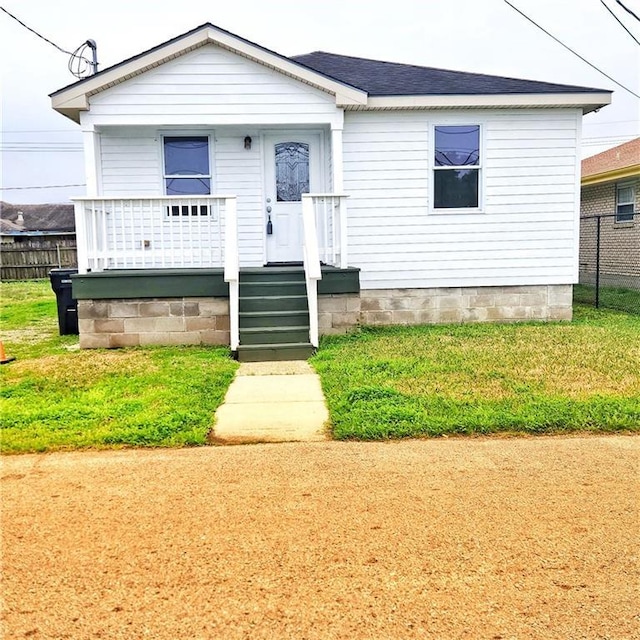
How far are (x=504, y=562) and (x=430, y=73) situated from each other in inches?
420

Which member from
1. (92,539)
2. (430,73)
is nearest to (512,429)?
(92,539)

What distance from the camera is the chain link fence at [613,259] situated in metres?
16.7

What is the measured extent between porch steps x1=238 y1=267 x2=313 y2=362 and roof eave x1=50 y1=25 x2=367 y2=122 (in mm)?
2841

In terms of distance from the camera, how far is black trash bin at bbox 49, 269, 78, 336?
388 inches

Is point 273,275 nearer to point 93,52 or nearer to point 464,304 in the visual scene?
point 464,304

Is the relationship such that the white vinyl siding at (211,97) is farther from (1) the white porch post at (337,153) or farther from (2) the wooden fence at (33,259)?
(2) the wooden fence at (33,259)

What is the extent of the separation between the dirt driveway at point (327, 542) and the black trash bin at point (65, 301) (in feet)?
19.6

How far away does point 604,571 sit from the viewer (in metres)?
2.84

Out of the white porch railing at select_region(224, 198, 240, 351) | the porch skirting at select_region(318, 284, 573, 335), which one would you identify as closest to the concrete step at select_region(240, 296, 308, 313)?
the white porch railing at select_region(224, 198, 240, 351)

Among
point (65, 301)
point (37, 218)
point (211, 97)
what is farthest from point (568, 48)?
point (37, 218)

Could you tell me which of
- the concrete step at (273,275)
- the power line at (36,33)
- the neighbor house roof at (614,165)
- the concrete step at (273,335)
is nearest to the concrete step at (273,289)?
the concrete step at (273,275)

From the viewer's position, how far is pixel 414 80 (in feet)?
36.8

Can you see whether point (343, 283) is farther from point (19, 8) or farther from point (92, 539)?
point (19, 8)

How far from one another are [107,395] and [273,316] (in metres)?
3.06
